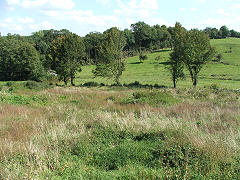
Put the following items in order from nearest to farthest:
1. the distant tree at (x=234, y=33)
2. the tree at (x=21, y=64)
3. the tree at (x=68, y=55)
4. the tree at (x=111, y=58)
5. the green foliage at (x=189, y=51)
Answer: the green foliage at (x=189, y=51) < the tree at (x=68, y=55) < the tree at (x=111, y=58) < the tree at (x=21, y=64) < the distant tree at (x=234, y=33)

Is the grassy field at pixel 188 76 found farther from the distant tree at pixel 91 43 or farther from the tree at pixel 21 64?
the distant tree at pixel 91 43

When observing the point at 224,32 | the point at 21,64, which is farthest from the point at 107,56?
the point at 224,32

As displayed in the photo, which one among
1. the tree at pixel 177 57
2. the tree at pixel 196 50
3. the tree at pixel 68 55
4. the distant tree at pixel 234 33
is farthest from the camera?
the distant tree at pixel 234 33

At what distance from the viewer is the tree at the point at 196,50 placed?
1499 inches

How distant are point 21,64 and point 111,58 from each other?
3195 cm

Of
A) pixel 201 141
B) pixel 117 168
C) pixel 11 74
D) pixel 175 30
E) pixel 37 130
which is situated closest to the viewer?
pixel 117 168

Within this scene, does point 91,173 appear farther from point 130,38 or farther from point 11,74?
point 130,38

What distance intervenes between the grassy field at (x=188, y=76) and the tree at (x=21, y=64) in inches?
492

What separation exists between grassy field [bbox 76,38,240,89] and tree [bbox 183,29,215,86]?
14.0 ft

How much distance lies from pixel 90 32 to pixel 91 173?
120m

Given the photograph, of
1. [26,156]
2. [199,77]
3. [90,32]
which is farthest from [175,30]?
[90,32]

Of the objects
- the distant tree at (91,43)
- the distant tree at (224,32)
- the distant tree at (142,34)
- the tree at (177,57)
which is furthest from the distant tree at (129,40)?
the tree at (177,57)

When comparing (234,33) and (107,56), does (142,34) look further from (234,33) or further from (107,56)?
(107,56)

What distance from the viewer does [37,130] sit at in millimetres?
9070
